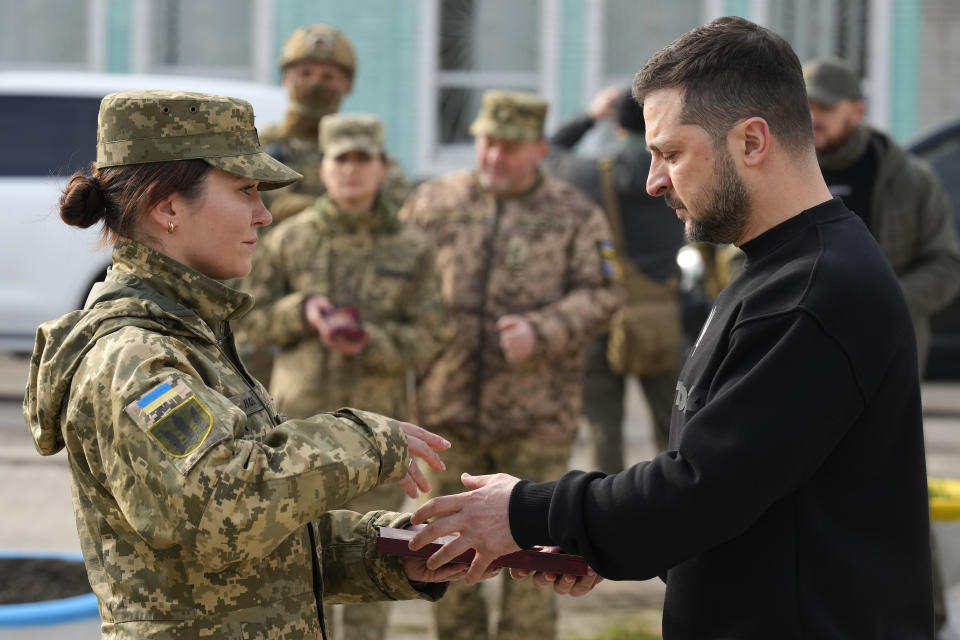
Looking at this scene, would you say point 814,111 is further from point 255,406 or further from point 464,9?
point 464,9

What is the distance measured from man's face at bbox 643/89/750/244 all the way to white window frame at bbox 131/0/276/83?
10.9m

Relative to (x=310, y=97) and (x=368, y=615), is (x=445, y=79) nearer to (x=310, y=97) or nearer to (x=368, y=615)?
(x=310, y=97)

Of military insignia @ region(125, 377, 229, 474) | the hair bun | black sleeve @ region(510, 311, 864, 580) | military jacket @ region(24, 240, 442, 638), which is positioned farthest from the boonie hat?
military insignia @ region(125, 377, 229, 474)

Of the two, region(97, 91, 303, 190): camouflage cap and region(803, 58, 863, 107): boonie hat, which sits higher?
region(803, 58, 863, 107): boonie hat

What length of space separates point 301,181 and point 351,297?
2.48 ft

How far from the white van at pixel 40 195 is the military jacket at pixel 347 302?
487cm

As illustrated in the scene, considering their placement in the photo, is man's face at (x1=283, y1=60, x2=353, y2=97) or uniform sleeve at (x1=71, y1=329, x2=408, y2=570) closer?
uniform sleeve at (x1=71, y1=329, x2=408, y2=570)

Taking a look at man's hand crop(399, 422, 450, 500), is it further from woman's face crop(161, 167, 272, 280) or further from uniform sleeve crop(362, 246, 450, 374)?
uniform sleeve crop(362, 246, 450, 374)

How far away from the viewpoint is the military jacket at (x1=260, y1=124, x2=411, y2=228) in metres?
5.30

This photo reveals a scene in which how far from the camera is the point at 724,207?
2.39m

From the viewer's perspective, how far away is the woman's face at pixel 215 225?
2430mm

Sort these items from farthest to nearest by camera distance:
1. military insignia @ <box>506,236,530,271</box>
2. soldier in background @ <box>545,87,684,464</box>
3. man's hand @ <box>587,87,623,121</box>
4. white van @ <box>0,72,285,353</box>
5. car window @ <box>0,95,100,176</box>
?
car window @ <box>0,95,100,176</box> → white van @ <box>0,72,285,353</box> → man's hand @ <box>587,87,623,121</box> → soldier in background @ <box>545,87,684,464</box> → military insignia @ <box>506,236,530,271</box>

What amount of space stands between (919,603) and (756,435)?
44 centimetres

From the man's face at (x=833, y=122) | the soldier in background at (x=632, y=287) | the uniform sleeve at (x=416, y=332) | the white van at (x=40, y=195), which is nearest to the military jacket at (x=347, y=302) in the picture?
the uniform sleeve at (x=416, y=332)
